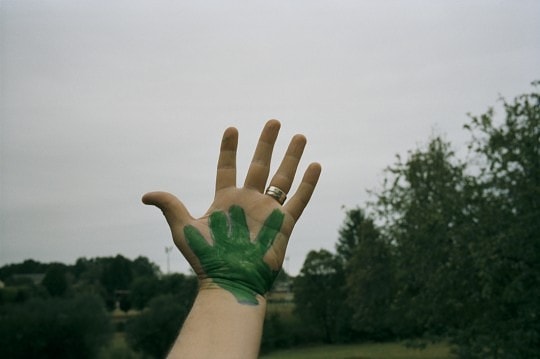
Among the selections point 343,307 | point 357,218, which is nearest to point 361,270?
point 343,307

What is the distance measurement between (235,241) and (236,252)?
5cm

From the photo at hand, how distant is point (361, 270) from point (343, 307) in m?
21.2

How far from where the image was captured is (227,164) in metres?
3.11

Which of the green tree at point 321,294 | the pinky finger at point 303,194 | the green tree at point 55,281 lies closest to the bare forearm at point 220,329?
the pinky finger at point 303,194

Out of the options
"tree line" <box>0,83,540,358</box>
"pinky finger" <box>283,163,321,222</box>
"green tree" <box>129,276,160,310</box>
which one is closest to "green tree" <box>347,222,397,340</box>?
"tree line" <box>0,83,540,358</box>

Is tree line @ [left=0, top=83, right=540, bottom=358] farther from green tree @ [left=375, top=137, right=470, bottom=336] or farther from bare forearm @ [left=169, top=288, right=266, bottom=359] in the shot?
bare forearm @ [left=169, top=288, right=266, bottom=359]

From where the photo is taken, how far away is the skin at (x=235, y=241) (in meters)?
2.67

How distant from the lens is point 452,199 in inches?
664

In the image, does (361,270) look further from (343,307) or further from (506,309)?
(343,307)

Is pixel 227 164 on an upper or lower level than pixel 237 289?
upper

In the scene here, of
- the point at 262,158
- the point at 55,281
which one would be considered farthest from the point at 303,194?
the point at 55,281

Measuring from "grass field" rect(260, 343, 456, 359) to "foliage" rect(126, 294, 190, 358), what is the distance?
866cm

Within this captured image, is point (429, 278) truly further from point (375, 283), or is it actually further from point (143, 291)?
point (143, 291)

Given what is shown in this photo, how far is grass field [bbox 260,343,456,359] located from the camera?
33375mm
